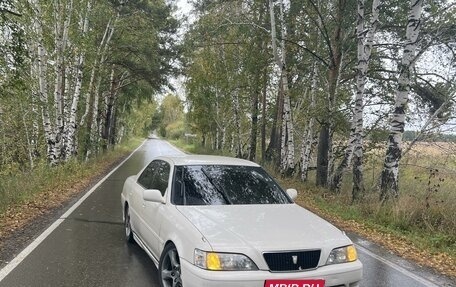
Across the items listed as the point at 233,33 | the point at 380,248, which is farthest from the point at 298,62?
the point at 380,248

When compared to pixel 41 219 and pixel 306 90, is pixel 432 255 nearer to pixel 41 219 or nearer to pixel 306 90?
pixel 41 219

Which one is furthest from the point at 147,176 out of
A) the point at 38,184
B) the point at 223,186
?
→ the point at 38,184

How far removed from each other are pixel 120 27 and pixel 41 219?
44.4ft

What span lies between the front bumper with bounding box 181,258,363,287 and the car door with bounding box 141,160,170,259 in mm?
1056

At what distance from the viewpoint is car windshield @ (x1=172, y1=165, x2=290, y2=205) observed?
4953 millimetres

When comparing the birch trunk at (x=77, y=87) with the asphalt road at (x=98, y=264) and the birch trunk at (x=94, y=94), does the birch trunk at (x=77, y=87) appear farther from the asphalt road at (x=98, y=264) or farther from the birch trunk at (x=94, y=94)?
the asphalt road at (x=98, y=264)

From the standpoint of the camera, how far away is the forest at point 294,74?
401 inches

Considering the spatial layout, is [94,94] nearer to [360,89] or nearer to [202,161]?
[360,89]

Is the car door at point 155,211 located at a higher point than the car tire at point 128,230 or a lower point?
higher

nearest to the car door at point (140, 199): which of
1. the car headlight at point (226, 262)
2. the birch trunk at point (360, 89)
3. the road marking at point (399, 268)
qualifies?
the car headlight at point (226, 262)

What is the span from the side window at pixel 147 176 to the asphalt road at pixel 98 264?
1024 millimetres

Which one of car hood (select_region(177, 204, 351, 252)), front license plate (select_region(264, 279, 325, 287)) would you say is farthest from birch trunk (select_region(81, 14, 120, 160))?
front license plate (select_region(264, 279, 325, 287))

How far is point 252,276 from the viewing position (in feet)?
11.8

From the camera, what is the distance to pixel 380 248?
7074 millimetres
